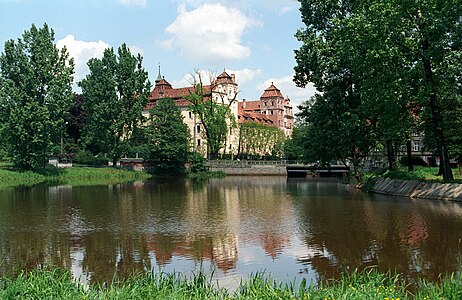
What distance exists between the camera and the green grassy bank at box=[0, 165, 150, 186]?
54.3 metres

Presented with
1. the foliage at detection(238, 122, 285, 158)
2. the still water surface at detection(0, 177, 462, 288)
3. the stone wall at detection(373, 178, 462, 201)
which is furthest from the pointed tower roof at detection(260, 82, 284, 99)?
the still water surface at detection(0, 177, 462, 288)

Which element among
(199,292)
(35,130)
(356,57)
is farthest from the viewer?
(35,130)

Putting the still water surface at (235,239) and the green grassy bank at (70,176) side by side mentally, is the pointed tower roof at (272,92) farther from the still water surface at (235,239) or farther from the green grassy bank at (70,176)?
the still water surface at (235,239)

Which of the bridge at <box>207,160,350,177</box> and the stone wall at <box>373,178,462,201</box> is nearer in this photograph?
the stone wall at <box>373,178,462,201</box>

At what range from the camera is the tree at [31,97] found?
182ft

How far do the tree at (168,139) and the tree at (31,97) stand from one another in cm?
1577

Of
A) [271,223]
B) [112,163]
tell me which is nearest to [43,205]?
[271,223]

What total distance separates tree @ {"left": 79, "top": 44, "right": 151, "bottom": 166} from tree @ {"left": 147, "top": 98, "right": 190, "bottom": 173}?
2.88m

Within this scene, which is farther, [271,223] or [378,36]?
[378,36]

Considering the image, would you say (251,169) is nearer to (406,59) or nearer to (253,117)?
(253,117)

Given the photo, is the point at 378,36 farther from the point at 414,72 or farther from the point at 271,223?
the point at 271,223

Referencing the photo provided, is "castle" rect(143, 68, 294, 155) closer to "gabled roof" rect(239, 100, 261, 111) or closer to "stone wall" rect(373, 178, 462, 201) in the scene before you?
"gabled roof" rect(239, 100, 261, 111)

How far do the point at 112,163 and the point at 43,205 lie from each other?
145 feet

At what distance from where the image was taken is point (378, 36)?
1160 inches
